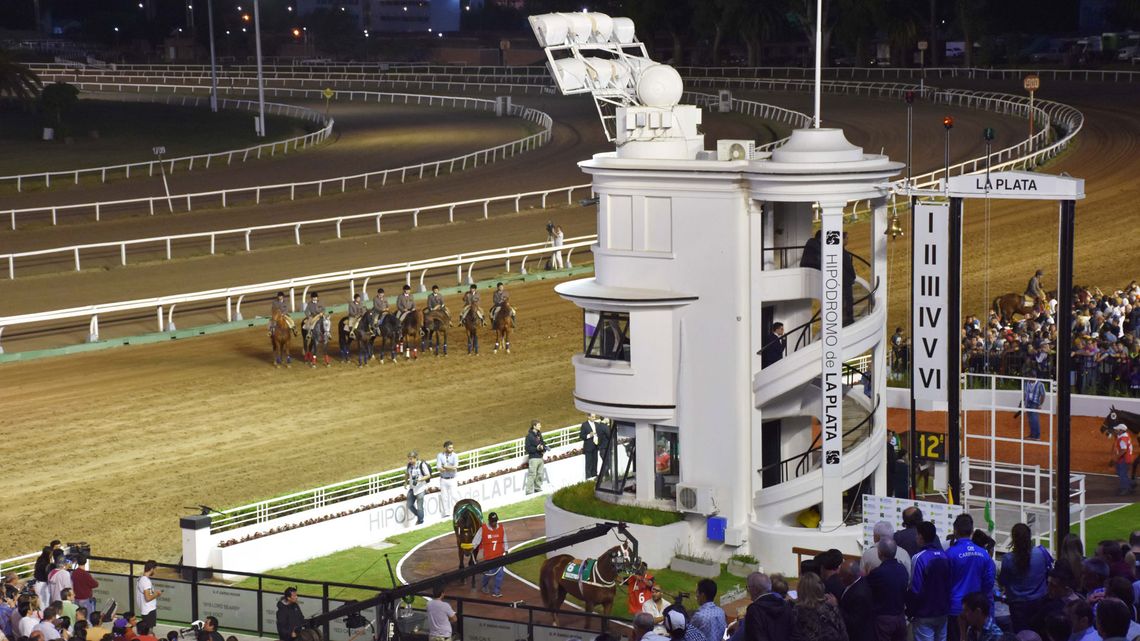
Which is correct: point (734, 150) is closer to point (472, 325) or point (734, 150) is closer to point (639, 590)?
point (639, 590)

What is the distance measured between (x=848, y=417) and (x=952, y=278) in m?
3.11

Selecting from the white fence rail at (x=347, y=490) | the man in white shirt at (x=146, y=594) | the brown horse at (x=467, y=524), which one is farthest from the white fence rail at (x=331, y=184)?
the man in white shirt at (x=146, y=594)

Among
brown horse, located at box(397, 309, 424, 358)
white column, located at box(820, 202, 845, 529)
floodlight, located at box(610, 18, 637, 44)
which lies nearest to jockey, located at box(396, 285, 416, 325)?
brown horse, located at box(397, 309, 424, 358)

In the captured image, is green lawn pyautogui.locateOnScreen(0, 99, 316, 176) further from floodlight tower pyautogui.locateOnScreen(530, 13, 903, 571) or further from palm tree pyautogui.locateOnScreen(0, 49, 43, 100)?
floodlight tower pyautogui.locateOnScreen(530, 13, 903, 571)

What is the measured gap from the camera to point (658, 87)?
59.8 ft

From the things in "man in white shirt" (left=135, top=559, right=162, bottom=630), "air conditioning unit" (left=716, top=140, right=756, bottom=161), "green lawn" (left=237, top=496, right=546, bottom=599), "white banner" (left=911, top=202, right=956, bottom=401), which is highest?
"air conditioning unit" (left=716, top=140, right=756, bottom=161)

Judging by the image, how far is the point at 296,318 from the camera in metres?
31.4

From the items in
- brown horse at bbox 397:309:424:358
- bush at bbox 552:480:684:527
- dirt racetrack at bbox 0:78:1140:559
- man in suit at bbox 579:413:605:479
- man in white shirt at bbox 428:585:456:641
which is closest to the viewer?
man in white shirt at bbox 428:585:456:641

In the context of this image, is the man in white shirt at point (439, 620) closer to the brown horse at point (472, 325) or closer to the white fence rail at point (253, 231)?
the brown horse at point (472, 325)

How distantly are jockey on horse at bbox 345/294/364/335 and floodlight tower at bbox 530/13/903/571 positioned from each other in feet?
34.2

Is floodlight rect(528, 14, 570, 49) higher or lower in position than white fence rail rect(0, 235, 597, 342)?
higher

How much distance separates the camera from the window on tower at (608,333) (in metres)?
18.5

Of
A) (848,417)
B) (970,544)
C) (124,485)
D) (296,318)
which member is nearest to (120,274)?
(296,318)

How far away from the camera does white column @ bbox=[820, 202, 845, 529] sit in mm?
17344
